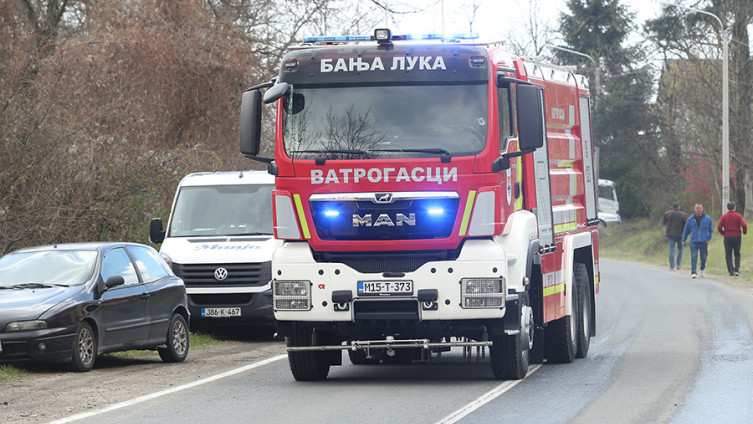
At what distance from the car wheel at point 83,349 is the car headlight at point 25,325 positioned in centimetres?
40

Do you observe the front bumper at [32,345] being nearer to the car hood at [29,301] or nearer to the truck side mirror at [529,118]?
the car hood at [29,301]

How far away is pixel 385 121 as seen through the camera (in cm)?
1153

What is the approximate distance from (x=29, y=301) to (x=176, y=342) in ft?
7.62

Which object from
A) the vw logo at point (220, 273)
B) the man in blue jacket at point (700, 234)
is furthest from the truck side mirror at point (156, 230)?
the man in blue jacket at point (700, 234)

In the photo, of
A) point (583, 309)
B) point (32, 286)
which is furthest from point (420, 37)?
point (32, 286)

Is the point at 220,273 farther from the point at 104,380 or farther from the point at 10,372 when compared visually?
the point at 104,380

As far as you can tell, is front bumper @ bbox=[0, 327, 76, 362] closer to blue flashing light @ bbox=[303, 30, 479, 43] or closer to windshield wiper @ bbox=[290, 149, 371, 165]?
windshield wiper @ bbox=[290, 149, 371, 165]

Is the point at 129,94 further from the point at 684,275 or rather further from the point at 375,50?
the point at 684,275

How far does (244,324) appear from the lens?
58.1 feet

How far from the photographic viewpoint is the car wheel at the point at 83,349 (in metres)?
13.2

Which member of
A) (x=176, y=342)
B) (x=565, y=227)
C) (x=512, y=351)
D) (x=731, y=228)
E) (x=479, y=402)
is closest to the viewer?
(x=479, y=402)

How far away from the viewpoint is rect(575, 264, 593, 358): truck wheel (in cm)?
1450

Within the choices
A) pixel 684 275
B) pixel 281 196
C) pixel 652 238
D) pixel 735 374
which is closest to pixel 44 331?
pixel 281 196

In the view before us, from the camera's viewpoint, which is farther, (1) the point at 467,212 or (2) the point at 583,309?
(2) the point at 583,309
